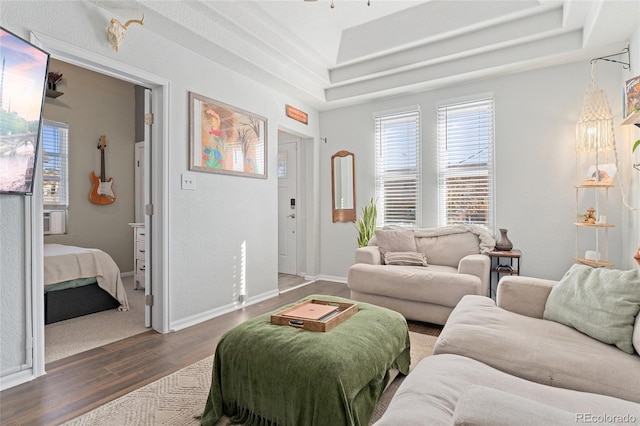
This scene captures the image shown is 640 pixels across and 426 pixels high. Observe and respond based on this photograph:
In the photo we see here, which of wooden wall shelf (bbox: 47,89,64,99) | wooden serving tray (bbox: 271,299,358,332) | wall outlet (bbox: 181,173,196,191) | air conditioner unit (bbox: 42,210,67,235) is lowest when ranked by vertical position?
wooden serving tray (bbox: 271,299,358,332)

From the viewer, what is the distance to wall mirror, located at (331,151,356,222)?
4.86 metres

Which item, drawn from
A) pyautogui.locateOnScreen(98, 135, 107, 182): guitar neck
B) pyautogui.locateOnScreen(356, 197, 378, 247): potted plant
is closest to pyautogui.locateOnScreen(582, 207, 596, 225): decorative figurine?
pyautogui.locateOnScreen(356, 197, 378, 247): potted plant

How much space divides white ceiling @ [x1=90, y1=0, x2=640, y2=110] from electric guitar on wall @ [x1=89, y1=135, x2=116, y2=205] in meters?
2.96

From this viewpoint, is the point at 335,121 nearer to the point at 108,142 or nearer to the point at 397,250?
the point at 397,250

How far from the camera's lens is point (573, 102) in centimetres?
345

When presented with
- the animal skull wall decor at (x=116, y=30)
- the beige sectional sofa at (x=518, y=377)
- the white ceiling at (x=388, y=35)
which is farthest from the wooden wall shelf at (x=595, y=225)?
the animal skull wall decor at (x=116, y=30)

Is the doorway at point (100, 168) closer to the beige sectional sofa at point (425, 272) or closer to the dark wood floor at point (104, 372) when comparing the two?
the dark wood floor at point (104, 372)

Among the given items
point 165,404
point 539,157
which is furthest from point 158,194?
point 539,157

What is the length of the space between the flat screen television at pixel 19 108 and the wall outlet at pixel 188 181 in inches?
44.5

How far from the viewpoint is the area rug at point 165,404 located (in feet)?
5.59

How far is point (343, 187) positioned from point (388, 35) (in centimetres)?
209

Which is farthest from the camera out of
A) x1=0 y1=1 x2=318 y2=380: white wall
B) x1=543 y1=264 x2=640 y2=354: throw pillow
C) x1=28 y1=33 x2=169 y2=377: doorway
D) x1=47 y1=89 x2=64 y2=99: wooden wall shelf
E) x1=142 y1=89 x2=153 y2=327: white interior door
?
x1=47 y1=89 x2=64 y2=99: wooden wall shelf

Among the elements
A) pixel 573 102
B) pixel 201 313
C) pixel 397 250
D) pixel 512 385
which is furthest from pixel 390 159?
pixel 512 385

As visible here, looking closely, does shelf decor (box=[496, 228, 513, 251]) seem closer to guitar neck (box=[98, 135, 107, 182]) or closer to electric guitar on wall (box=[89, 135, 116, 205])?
electric guitar on wall (box=[89, 135, 116, 205])
